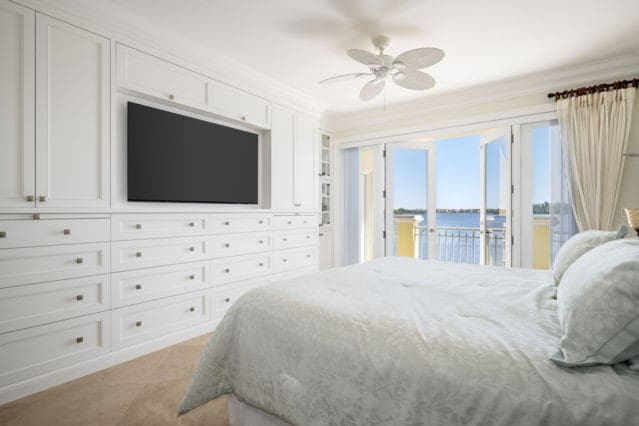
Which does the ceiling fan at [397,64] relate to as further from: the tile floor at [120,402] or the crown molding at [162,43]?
the tile floor at [120,402]

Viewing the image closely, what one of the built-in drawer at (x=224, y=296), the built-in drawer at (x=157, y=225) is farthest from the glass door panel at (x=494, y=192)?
the built-in drawer at (x=157, y=225)

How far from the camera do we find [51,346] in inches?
83.3

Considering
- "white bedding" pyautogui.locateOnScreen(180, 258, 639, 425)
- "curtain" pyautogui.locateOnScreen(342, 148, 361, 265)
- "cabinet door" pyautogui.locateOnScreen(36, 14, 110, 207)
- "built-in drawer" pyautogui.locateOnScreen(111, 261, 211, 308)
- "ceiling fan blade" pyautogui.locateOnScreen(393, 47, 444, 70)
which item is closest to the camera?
"white bedding" pyautogui.locateOnScreen(180, 258, 639, 425)

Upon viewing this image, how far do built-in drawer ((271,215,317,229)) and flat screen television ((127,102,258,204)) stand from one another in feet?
1.19

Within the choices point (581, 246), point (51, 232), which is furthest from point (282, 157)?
point (581, 246)

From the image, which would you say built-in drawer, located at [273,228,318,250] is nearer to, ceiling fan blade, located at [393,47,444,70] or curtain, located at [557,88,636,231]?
ceiling fan blade, located at [393,47,444,70]

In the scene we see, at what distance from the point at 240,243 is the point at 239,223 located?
208mm

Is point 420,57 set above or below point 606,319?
above

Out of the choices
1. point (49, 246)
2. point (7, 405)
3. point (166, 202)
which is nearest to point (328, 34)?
point (166, 202)

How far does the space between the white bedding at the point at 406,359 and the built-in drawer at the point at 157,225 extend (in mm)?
1382

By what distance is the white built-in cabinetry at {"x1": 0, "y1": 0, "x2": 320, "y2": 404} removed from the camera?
198cm

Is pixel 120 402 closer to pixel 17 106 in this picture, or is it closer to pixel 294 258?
pixel 17 106

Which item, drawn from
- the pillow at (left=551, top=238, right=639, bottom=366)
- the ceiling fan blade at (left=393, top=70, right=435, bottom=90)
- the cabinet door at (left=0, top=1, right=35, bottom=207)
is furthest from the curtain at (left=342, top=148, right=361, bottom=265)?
the pillow at (left=551, top=238, right=639, bottom=366)

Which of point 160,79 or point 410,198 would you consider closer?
point 160,79
